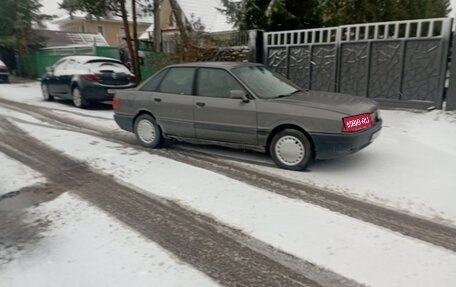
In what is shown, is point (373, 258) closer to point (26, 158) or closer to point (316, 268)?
point (316, 268)

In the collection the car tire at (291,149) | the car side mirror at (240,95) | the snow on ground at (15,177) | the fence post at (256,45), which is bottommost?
the snow on ground at (15,177)

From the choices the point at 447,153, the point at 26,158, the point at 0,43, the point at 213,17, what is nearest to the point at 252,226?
the point at 447,153

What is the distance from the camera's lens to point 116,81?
10.8m

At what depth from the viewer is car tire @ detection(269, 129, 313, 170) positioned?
510cm

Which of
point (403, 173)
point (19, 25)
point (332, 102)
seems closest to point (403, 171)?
point (403, 173)

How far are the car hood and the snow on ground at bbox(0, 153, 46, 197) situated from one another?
140 inches

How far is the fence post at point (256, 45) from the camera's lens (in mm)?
11453

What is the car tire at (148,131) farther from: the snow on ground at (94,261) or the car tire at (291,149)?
the snow on ground at (94,261)

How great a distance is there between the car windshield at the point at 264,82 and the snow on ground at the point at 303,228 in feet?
4.84

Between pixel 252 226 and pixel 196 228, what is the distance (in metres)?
0.55

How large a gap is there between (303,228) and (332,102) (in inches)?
89.8

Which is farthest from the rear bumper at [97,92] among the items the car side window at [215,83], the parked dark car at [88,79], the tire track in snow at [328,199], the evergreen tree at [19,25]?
the evergreen tree at [19,25]

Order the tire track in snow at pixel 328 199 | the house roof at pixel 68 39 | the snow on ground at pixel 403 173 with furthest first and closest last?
the house roof at pixel 68 39 < the snow on ground at pixel 403 173 < the tire track in snow at pixel 328 199

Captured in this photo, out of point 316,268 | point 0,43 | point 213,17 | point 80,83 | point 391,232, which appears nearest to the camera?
point 316,268
